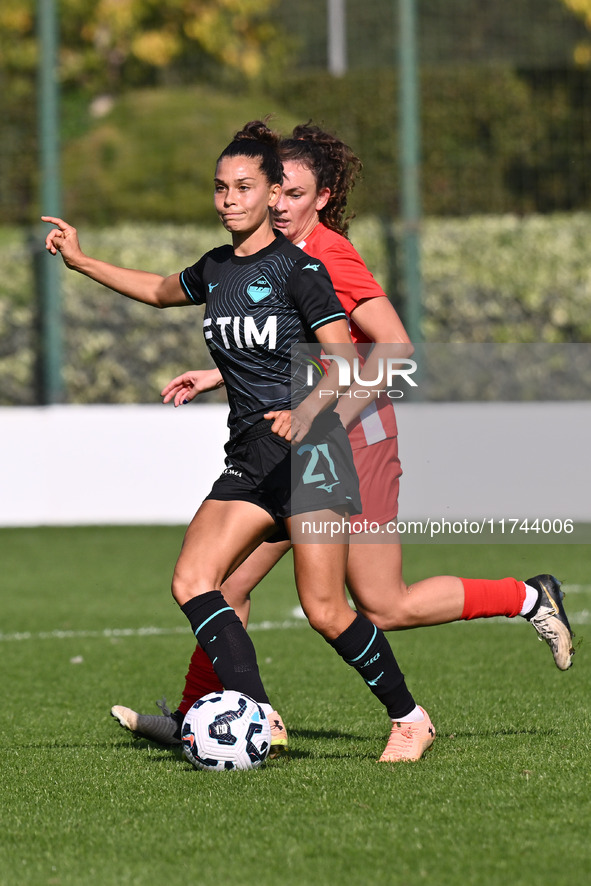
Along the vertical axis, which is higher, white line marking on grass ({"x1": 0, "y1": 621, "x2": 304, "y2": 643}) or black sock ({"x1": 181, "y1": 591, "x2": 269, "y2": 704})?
black sock ({"x1": 181, "y1": 591, "x2": 269, "y2": 704})

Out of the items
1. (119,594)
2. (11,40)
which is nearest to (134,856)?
(119,594)

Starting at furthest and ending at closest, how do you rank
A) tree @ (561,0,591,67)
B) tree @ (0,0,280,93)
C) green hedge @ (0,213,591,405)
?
1. tree @ (0,0,280,93)
2. tree @ (561,0,591,67)
3. green hedge @ (0,213,591,405)

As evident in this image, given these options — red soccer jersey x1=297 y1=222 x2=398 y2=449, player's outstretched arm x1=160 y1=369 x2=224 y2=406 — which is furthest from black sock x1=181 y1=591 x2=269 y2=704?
player's outstretched arm x1=160 y1=369 x2=224 y2=406

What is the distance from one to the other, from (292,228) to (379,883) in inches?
101

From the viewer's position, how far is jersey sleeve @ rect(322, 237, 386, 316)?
4.64 m

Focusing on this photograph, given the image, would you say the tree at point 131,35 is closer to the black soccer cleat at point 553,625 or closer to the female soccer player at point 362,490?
the female soccer player at point 362,490

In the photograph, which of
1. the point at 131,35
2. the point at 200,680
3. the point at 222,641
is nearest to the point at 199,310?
the point at 131,35

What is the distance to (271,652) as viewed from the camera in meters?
7.13

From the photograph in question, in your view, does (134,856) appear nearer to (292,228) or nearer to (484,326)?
(292,228)

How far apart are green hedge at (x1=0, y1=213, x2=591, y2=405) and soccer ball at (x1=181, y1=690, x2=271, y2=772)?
1079 centimetres

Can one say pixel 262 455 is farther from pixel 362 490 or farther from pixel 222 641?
pixel 222 641

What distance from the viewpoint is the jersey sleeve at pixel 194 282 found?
15.5ft

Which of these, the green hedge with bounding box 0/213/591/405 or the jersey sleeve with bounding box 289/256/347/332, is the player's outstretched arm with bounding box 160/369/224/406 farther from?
the green hedge with bounding box 0/213/591/405

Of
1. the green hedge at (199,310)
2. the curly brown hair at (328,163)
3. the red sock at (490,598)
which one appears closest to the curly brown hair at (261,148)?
the curly brown hair at (328,163)
